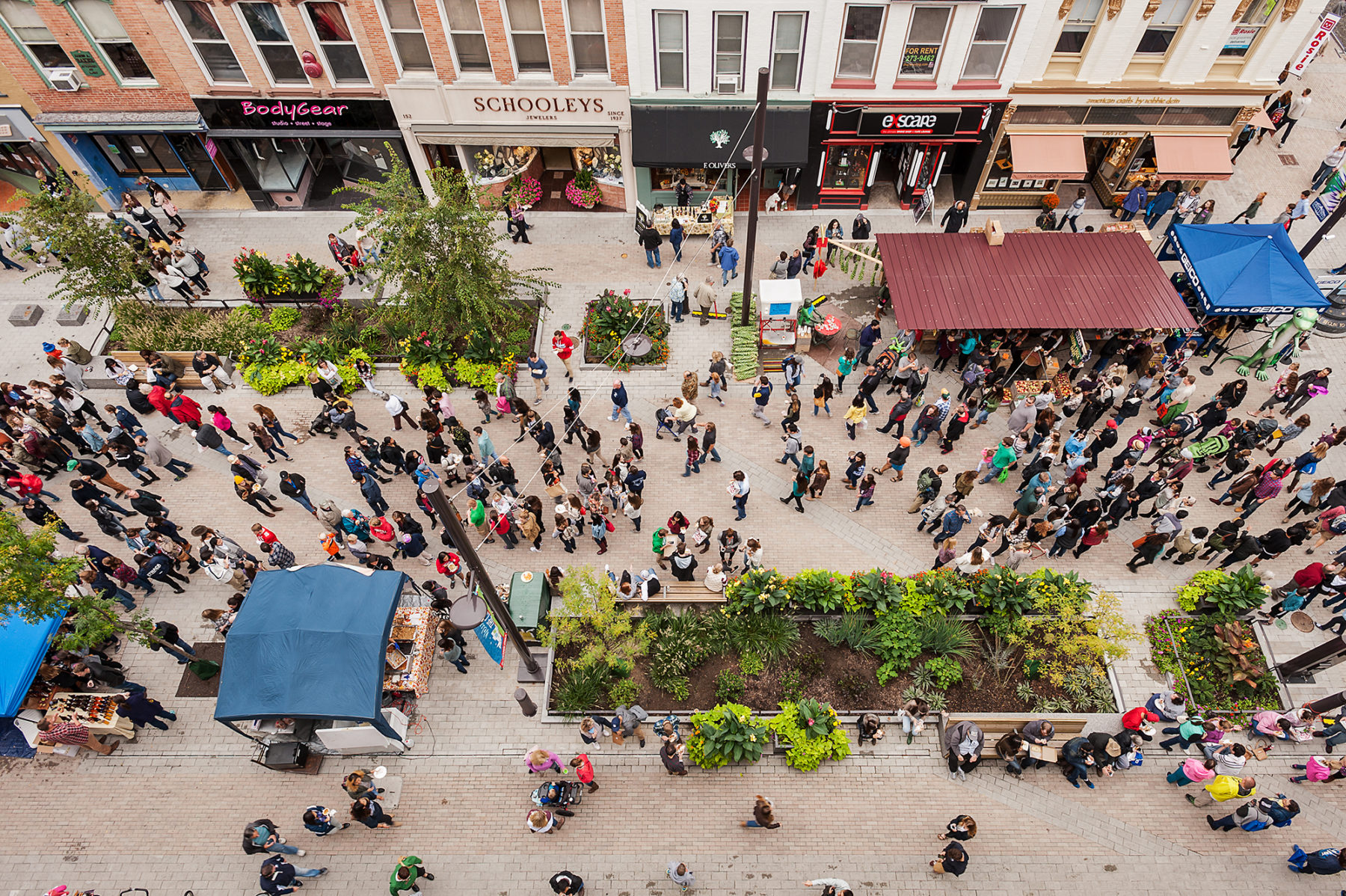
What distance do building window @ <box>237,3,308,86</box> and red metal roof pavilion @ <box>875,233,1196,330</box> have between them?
17.3 m

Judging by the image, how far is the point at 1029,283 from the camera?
18375 millimetres

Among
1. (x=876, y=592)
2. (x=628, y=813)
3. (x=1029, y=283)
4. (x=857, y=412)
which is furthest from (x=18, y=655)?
(x=1029, y=283)

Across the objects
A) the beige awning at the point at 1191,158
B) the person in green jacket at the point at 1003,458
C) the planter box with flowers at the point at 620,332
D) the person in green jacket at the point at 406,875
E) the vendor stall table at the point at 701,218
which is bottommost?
the person in green jacket at the point at 406,875

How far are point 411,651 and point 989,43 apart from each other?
20965 mm

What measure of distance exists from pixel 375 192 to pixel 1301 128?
31447 millimetres

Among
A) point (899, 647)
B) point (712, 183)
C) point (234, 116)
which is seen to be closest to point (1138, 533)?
point (899, 647)

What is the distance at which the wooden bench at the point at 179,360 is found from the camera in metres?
18.8

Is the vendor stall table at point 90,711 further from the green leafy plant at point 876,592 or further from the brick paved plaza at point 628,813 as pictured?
the green leafy plant at point 876,592

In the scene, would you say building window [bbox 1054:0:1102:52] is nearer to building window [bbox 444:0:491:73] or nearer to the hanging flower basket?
the hanging flower basket

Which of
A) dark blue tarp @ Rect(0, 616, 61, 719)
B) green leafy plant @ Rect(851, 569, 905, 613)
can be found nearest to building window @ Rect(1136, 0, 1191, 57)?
green leafy plant @ Rect(851, 569, 905, 613)

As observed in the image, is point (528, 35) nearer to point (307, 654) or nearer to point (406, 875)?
point (307, 654)

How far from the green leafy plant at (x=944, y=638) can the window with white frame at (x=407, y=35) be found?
63.8ft

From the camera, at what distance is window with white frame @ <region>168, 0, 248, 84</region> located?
19188 mm

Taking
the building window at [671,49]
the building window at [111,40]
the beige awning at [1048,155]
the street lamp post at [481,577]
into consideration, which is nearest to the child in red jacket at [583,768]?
the street lamp post at [481,577]
